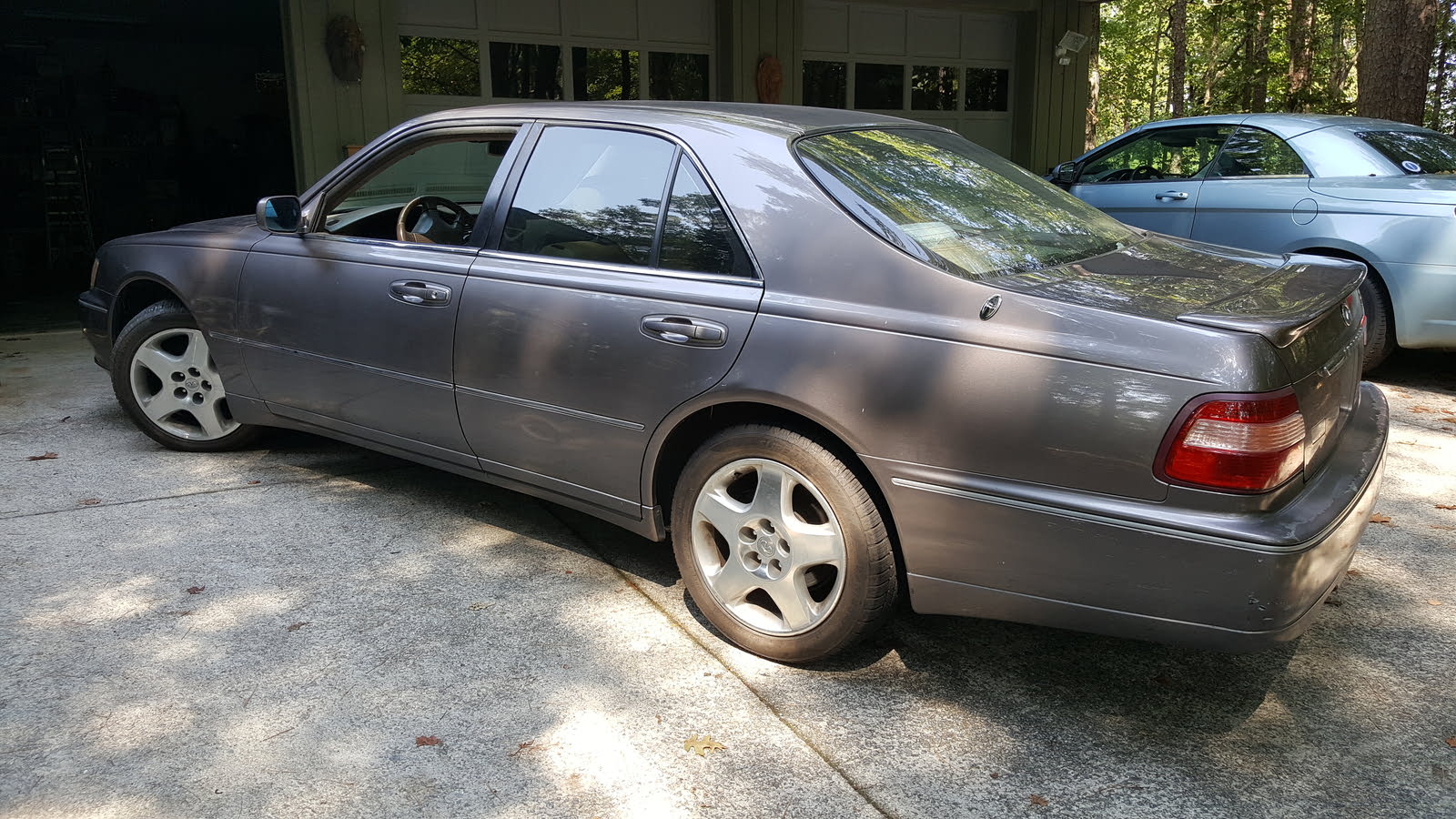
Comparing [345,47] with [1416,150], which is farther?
[345,47]

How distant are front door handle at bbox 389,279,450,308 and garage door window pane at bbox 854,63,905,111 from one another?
932cm

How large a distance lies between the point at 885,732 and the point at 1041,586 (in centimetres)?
54

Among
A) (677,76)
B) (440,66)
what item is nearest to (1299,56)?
(677,76)

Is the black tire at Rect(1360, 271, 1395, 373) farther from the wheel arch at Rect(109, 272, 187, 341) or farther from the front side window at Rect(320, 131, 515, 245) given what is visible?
the wheel arch at Rect(109, 272, 187, 341)

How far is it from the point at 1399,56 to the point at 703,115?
9.10m

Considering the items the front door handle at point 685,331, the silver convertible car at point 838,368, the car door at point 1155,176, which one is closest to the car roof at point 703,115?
the silver convertible car at point 838,368

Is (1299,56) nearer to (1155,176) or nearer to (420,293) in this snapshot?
(1155,176)

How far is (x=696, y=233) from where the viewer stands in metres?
3.14

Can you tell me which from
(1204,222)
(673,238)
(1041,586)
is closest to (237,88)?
(1204,222)

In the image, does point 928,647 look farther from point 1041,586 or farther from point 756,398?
point 756,398

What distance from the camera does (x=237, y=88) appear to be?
18328mm

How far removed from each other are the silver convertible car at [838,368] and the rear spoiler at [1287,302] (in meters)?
0.01

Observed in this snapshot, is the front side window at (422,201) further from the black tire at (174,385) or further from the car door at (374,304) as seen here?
the black tire at (174,385)

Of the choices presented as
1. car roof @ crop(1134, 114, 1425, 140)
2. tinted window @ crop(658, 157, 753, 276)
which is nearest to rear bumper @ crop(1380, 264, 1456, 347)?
car roof @ crop(1134, 114, 1425, 140)
